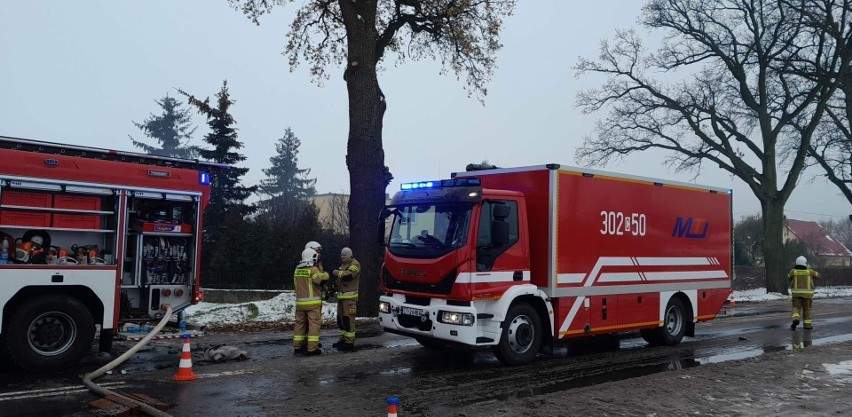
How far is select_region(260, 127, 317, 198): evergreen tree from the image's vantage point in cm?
6869

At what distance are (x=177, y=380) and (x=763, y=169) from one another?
3007 cm

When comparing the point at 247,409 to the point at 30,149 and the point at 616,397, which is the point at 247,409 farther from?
the point at 30,149

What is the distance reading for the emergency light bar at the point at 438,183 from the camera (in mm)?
9281

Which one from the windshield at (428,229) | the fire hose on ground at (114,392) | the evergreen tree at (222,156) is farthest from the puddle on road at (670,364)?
the evergreen tree at (222,156)

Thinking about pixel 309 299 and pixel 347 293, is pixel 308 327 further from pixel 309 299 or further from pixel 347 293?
pixel 347 293

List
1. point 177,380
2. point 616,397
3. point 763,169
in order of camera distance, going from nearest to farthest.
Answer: point 616,397 < point 177,380 < point 763,169

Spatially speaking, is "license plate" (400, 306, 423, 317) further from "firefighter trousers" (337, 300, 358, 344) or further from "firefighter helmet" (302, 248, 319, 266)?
"firefighter helmet" (302, 248, 319, 266)

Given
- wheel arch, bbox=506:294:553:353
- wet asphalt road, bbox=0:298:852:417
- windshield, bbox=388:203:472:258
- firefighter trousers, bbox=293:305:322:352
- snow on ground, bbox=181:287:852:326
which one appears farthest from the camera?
snow on ground, bbox=181:287:852:326

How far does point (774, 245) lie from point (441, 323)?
2660cm

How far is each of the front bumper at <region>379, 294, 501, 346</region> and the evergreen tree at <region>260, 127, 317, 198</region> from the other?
5974 cm

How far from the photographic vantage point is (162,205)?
973 cm

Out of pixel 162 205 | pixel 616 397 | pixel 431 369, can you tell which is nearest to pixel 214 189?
pixel 162 205

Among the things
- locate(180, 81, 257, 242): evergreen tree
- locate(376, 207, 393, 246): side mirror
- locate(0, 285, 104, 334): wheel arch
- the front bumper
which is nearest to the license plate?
the front bumper

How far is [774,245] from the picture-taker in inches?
1184
